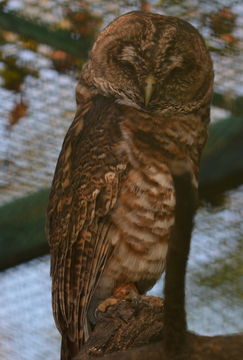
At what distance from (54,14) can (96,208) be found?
85cm

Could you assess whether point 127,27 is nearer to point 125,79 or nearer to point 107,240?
point 125,79

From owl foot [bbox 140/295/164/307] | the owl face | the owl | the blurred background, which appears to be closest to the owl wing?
the owl

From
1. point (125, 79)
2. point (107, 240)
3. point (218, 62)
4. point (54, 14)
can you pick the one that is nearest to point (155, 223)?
point (107, 240)

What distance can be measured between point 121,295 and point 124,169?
32cm

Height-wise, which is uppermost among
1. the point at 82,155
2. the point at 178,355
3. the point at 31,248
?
the point at 178,355

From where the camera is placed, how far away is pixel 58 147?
8.93ft

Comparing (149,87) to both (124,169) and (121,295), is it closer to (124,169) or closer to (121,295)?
(124,169)

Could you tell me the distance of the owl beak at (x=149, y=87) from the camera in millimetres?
1931

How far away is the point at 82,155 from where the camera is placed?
1.99 metres

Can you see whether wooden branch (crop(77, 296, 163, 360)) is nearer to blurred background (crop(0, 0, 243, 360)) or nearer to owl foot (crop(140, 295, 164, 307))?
owl foot (crop(140, 295, 164, 307))

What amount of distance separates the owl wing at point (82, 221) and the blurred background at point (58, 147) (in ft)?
1.21

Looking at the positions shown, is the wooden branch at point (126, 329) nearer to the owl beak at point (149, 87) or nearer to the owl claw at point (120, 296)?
the owl claw at point (120, 296)

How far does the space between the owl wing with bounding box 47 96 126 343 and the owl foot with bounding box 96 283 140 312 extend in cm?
7

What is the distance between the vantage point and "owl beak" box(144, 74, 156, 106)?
1.93 meters
